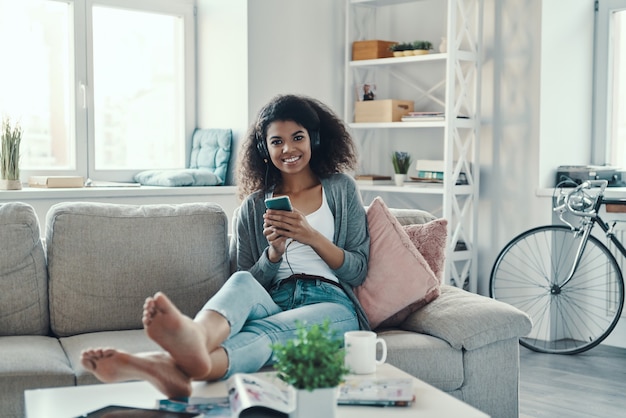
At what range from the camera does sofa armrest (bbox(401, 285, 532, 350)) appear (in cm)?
245

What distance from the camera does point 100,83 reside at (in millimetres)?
4410

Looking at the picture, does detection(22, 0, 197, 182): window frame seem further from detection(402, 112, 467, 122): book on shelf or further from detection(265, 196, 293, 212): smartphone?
detection(265, 196, 293, 212): smartphone

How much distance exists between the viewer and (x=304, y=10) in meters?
4.68

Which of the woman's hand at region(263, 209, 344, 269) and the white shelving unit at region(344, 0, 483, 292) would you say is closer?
the woman's hand at region(263, 209, 344, 269)

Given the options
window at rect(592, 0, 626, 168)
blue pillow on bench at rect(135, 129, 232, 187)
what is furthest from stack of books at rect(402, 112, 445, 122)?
blue pillow on bench at rect(135, 129, 232, 187)

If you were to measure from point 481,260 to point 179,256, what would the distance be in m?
2.32

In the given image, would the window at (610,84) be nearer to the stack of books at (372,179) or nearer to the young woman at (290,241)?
the stack of books at (372,179)

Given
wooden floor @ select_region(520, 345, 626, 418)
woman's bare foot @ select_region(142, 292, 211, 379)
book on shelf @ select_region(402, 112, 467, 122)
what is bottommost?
wooden floor @ select_region(520, 345, 626, 418)

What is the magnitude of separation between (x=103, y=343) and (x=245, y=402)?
94 cm

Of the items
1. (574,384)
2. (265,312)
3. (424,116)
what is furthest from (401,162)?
(265,312)

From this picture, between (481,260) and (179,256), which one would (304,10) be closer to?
(481,260)

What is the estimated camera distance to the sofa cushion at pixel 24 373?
2096 mm

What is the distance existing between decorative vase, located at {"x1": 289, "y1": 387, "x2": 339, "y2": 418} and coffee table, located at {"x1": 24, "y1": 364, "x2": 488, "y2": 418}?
126mm

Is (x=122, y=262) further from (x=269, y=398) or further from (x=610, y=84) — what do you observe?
(x=610, y=84)
